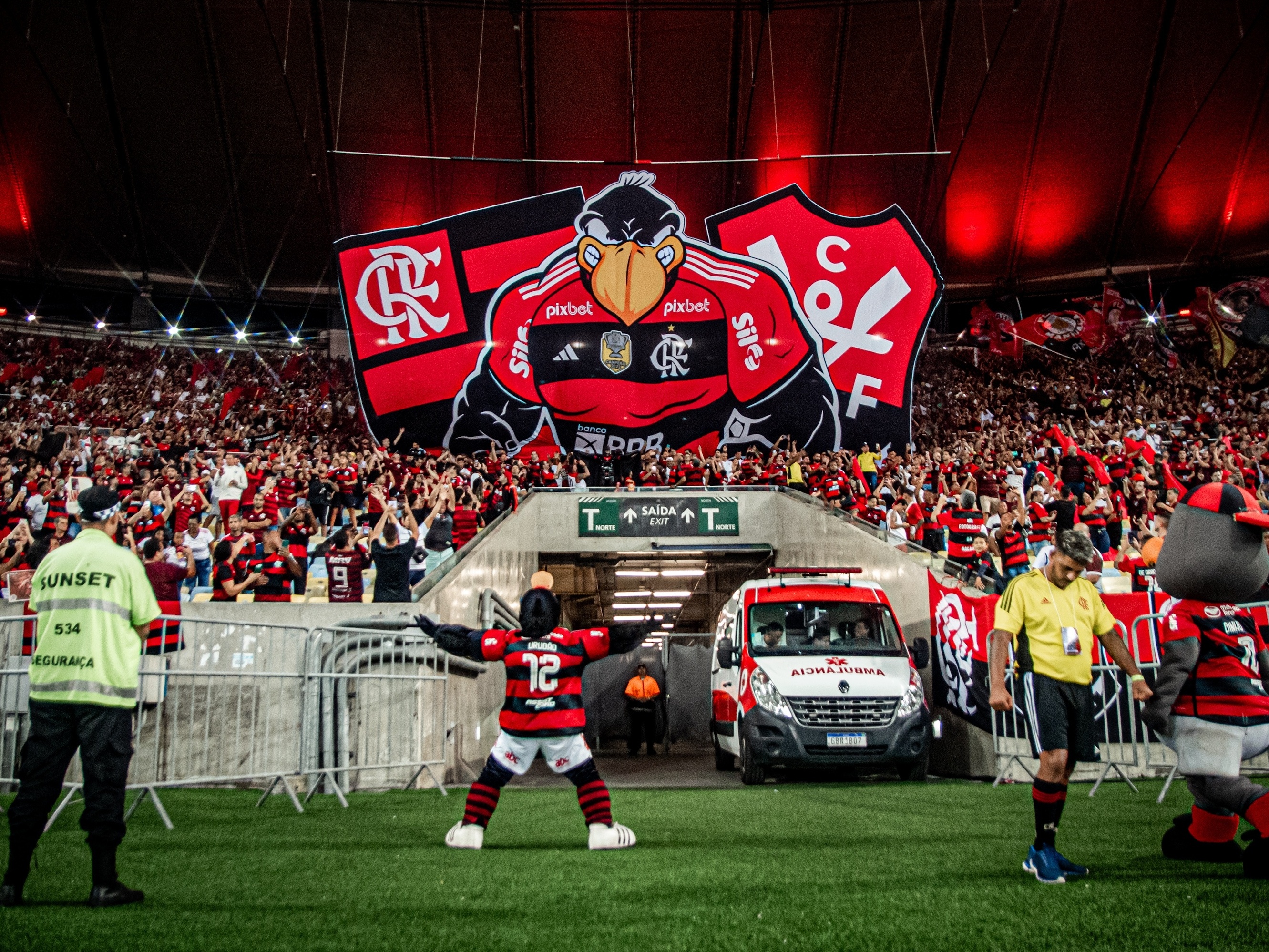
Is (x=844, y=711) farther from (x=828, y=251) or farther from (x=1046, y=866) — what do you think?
(x=828, y=251)

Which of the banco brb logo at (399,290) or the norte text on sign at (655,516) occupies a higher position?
the banco brb logo at (399,290)

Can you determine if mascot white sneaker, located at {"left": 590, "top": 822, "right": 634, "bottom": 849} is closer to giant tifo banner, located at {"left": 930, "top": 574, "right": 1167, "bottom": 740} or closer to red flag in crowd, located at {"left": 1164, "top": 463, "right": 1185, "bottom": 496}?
giant tifo banner, located at {"left": 930, "top": 574, "right": 1167, "bottom": 740}

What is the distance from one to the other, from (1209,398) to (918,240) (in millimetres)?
12123

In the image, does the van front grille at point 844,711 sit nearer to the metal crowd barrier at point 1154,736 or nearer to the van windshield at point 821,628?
the van windshield at point 821,628

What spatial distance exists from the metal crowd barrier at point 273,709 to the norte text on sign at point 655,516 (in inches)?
421

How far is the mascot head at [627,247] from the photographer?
1068 inches

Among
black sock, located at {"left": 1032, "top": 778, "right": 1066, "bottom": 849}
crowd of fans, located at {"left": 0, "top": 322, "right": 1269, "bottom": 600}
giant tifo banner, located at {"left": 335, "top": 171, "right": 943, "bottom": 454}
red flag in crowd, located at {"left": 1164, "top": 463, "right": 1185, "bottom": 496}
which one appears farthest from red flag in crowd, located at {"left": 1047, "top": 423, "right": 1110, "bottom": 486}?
black sock, located at {"left": 1032, "top": 778, "right": 1066, "bottom": 849}

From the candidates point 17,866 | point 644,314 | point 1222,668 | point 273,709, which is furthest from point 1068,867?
point 644,314

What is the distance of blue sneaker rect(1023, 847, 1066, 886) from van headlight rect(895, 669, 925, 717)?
250 inches

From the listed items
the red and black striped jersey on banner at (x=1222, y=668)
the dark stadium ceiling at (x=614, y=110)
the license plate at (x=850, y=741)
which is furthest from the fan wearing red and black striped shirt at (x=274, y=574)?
the dark stadium ceiling at (x=614, y=110)

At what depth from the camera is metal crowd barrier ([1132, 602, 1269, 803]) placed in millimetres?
9398

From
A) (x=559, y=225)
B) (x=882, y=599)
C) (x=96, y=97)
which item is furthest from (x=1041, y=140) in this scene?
(x=96, y=97)

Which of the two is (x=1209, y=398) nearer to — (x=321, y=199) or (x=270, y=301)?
(x=321, y=199)

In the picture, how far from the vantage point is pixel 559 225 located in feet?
89.1
